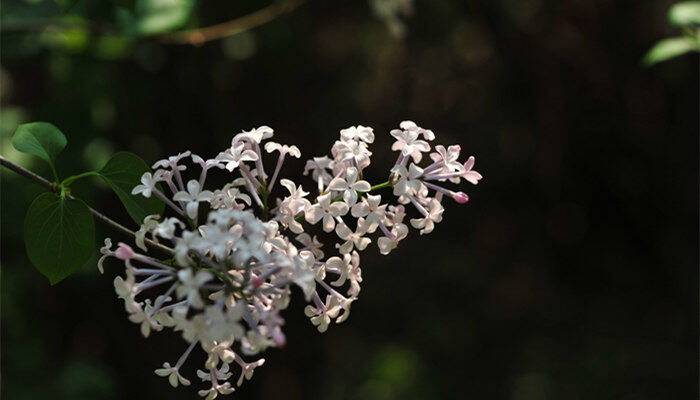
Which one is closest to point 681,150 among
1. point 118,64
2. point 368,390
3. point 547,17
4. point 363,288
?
point 547,17

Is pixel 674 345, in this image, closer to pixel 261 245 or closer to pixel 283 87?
pixel 283 87

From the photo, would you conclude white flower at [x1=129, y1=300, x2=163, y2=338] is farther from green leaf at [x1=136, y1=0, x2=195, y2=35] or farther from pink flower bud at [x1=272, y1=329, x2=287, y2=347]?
green leaf at [x1=136, y1=0, x2=195, y2=35]

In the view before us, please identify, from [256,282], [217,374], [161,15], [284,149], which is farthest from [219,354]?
[161,15]

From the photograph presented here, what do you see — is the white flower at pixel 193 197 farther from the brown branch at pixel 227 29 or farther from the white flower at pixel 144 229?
the brown branch at pixel 227 29

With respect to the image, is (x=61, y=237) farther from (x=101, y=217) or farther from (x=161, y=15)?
(x=161, y=15)

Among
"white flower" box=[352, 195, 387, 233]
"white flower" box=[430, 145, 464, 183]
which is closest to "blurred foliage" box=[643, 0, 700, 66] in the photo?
"white flower" box=[430, 145, 464, 183]

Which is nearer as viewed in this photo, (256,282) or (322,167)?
(256,282)

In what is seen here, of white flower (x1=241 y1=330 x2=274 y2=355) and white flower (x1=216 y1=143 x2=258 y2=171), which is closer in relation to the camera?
white flower (x1=241 y1=330 x2=274 y2=355)
